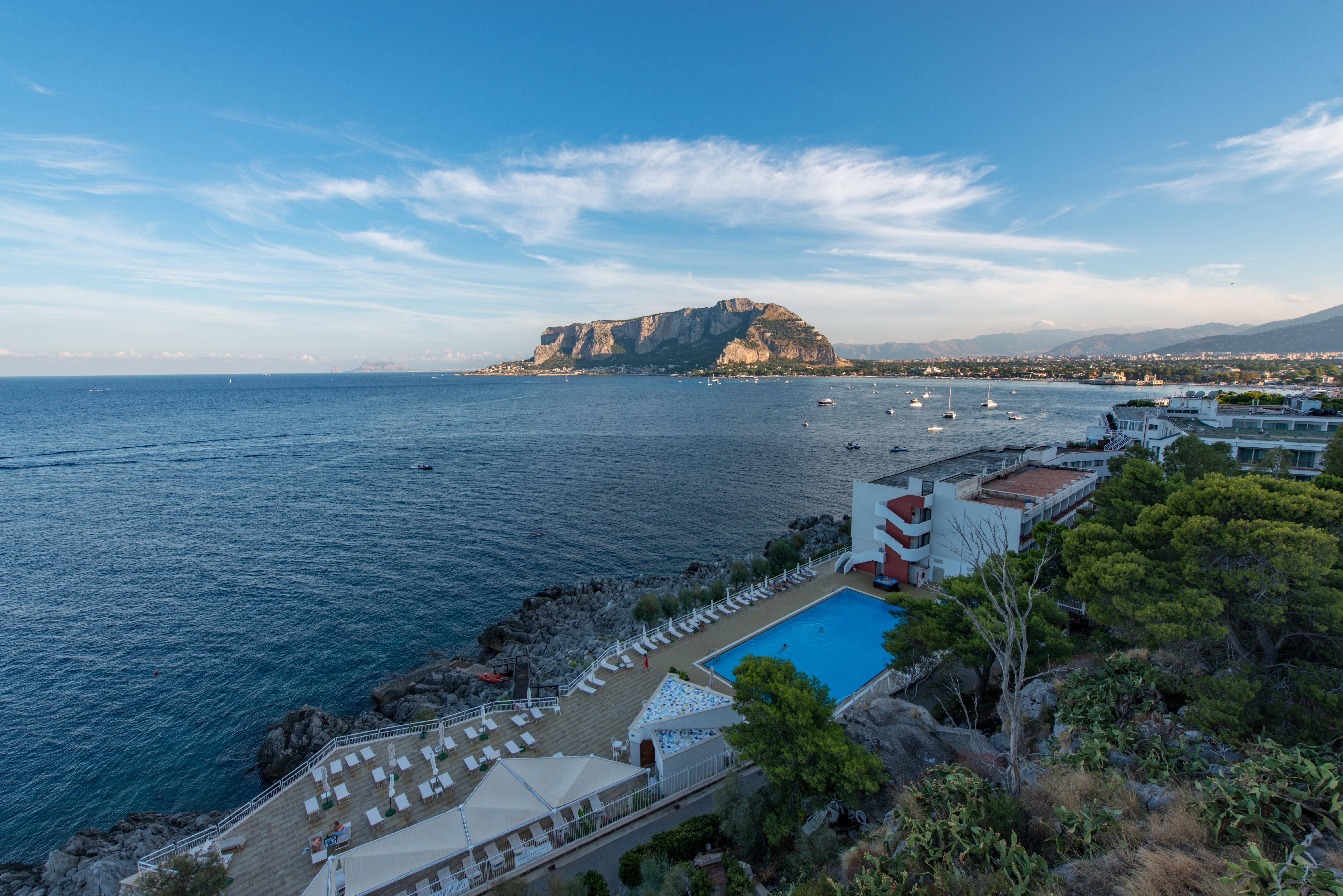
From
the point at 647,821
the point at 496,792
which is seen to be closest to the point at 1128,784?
the point at 647,821

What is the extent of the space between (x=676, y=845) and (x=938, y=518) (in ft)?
75.8

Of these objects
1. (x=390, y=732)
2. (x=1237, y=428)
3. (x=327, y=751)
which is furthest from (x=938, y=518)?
(x=1237, y=428)

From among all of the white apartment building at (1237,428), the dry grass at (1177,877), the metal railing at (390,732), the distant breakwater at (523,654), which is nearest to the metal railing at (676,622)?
the metal railing at (390,732)

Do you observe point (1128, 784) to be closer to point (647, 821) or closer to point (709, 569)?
point (647, 821)

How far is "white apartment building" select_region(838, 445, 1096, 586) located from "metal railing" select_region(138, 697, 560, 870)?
19.8 metres

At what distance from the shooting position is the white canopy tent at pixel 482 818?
504 inches

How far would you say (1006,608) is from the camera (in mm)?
12039

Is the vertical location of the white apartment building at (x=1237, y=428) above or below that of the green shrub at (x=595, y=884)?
above

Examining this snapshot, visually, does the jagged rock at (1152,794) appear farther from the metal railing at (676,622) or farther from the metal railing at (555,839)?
the metal railing at (676,622)

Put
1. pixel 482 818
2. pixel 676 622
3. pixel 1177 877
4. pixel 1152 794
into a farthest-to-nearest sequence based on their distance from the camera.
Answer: pixel 676 622 < pixel 482 818 < pixel 1152 794 < pixel 1177 877

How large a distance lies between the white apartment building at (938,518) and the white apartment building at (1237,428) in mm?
10604

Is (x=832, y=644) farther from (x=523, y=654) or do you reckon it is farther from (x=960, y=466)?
(x=960, y=466)

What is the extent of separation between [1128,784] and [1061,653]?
342 inches

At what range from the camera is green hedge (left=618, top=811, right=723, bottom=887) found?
13.3 meters
